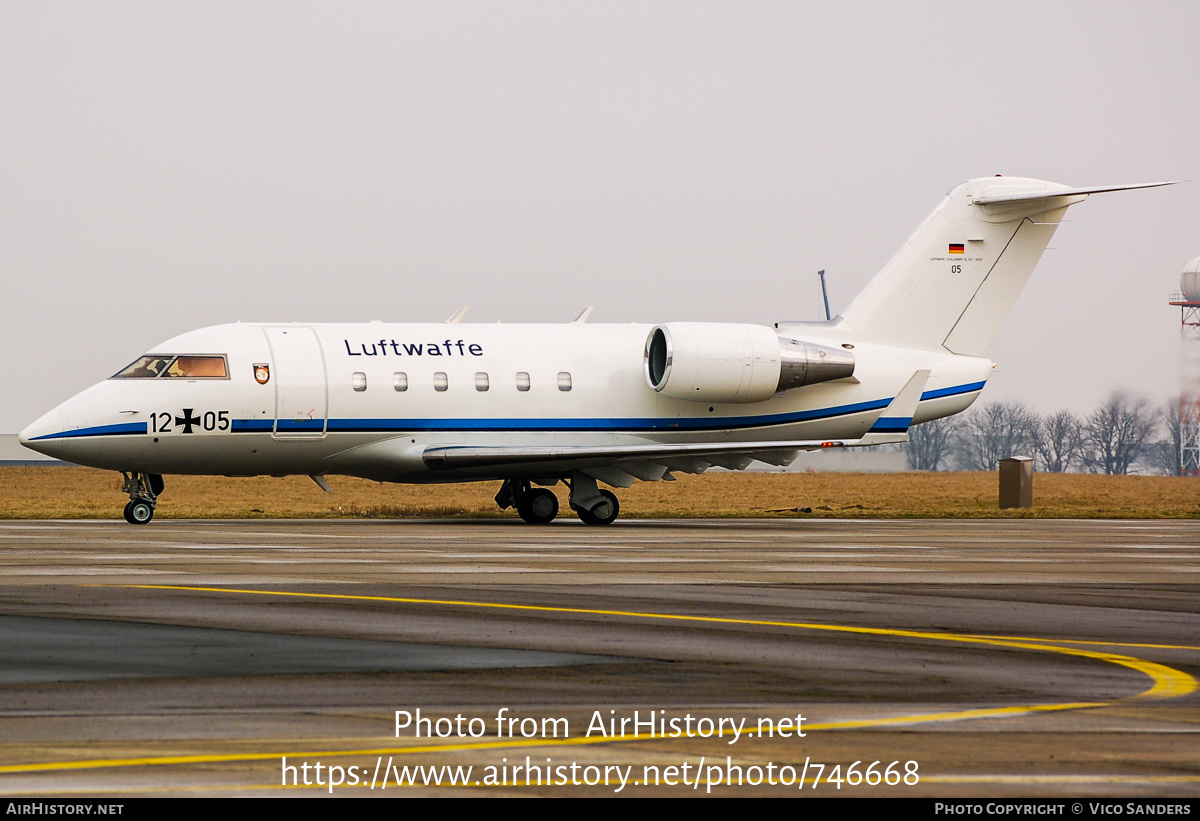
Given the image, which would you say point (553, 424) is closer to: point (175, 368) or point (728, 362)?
point (728, 362)

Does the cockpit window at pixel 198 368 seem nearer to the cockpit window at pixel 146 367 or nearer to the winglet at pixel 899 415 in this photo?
the cockpit window at pixel 146 367

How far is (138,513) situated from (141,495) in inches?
22.2

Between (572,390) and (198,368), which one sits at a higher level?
(198,368)

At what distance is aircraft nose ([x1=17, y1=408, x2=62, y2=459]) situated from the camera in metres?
27.2

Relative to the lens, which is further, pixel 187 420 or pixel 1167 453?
pixel 1167 453

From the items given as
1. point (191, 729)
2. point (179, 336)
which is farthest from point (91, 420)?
point (191, 729)

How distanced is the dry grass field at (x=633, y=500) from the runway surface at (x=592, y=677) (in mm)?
17072

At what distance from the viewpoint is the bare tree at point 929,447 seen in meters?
146

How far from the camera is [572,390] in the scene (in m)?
30.3

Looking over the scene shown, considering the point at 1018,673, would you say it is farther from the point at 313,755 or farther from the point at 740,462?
the point at 740,462

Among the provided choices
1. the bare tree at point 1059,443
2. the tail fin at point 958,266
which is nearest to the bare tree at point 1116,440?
the bare tree at point 1059,443

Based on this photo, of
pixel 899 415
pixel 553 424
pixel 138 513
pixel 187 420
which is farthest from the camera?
pixel 899 415

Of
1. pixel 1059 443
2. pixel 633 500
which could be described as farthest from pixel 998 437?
pixel 633 500

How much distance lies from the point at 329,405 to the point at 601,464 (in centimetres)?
569
